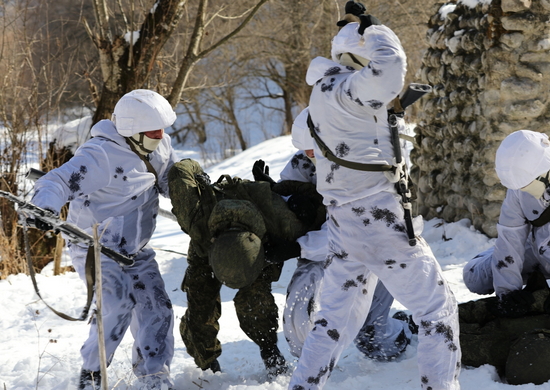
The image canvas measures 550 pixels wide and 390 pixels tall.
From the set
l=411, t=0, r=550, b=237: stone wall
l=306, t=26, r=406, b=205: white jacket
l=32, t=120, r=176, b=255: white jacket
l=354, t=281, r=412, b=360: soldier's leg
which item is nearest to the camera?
l=306, t=26, r=406, b=205: white jacket

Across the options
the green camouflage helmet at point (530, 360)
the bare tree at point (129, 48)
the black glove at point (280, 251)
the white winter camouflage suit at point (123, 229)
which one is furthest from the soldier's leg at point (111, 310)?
the bare tree at point (129, 48)

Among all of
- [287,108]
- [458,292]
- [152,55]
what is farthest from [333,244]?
[287,108]

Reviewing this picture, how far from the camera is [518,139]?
3.01 m

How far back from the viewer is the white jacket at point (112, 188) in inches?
121

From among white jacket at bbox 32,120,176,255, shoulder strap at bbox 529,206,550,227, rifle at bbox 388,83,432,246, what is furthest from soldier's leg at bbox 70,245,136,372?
shoulder strap at bbox 529,206,550,227

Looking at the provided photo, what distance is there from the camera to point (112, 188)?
10.5ft

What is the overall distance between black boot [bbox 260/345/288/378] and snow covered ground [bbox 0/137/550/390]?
4 centimetres

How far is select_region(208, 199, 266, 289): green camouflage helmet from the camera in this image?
2955 mm

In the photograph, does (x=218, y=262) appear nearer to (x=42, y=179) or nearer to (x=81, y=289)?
(x=42, y=179)

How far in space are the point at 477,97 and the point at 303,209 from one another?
2.82 metres

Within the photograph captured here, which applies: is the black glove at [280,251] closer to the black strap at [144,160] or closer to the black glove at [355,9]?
the black strap at [144,160]

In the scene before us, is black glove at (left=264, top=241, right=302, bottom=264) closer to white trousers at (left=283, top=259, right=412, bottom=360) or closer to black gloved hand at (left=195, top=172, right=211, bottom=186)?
white trousers at (left=283, top=259, right=412, bottom=360)

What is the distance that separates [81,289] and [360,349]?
2898mm

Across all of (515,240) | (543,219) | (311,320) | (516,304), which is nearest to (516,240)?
(515,240)
